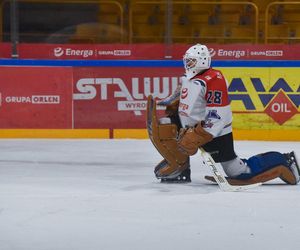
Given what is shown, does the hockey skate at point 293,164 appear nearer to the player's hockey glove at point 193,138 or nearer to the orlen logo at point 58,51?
the player's hockey glove at point 193,138

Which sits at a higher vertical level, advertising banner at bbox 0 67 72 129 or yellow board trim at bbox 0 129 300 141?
advertising banner at bbox 0 67 72 129

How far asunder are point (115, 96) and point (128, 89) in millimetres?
190

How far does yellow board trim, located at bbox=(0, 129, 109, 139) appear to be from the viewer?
10078mm

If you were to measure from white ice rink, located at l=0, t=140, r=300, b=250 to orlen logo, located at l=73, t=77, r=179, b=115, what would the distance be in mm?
1794

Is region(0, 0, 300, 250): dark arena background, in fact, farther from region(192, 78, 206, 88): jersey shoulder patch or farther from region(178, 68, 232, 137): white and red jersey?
region(192, 78, 206, 88): jersey shoulder patch

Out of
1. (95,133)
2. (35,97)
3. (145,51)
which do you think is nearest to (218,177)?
(95,133)

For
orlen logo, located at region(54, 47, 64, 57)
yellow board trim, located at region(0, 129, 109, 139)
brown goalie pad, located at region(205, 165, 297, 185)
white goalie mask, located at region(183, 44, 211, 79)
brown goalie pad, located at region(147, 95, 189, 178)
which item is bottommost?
yellow board trim, located at region(0, 129, 109, 139)

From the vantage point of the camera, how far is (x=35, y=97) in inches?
402

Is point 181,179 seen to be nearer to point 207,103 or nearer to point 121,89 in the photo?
point 207,103

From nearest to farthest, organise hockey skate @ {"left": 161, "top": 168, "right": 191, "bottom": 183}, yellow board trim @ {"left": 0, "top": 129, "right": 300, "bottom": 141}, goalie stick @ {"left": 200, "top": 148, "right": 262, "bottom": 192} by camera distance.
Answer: goalie stick @ {"left": 200, "top": 148, "right": 262, "bottom": 192} → hockey skate @ {"left": 161, "top": 168, "right": 191, "bottom": 183} → yellow board trim @ {"left": 0, "top": 129, "right": 300, "bottom": 141}

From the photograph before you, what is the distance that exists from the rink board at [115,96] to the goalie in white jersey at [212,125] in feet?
11.3

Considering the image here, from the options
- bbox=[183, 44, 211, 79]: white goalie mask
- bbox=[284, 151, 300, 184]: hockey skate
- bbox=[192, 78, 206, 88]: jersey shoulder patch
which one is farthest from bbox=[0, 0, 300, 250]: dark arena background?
bbox=[183, 44, 211, 79]: white goalie mask

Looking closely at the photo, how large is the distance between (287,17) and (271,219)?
21.1 ft

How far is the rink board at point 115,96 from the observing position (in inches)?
397
